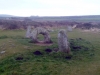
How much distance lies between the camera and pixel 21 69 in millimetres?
21609

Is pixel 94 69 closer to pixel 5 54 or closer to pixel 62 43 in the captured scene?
pixel 62 43

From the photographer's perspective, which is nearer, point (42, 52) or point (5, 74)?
point (5, 74)

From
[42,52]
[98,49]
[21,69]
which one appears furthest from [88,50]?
[21,69]

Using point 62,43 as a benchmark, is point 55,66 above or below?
below

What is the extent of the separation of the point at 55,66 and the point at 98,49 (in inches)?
387

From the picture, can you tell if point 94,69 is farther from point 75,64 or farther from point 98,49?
point 98,49

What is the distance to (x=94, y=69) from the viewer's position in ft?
70.3

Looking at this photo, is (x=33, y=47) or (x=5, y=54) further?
(x=33, y=47)

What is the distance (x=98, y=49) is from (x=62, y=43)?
638 centimetres

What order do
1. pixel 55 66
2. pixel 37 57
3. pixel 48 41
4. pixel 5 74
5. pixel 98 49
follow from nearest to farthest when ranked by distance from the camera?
pixel 5 74
pixel 55 66
pixel 37 57
pixel 98 49
pixel 48 41

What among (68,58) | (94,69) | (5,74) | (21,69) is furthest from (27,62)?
(94,69)

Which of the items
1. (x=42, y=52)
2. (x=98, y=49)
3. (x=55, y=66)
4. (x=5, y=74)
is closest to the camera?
(x=5, y=74)

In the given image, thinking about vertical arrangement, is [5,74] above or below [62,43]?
below

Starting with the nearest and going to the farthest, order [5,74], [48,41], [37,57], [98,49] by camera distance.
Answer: [5,74]
[37,57]
[98,49]
[48,41]
